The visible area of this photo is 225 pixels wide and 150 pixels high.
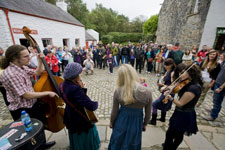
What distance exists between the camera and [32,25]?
361 inches

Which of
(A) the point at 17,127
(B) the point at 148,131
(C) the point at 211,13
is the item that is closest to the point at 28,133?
(A) the point at 17,127

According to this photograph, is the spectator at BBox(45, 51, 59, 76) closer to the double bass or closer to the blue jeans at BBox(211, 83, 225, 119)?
the double bass

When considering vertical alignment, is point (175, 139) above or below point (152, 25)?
below

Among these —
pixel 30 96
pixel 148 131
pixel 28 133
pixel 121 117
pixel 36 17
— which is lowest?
pixel 148 131

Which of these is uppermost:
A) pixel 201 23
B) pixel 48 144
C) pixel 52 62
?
pixel 201 23

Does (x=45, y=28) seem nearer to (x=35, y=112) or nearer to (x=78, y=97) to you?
(x=35, y=112)

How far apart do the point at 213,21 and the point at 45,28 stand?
13738mm

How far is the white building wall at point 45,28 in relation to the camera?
7832 mm

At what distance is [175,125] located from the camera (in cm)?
202

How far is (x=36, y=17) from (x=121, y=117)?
1157cm

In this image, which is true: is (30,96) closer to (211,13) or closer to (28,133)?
(28,133)

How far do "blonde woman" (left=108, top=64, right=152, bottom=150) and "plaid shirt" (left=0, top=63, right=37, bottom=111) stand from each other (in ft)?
4.93

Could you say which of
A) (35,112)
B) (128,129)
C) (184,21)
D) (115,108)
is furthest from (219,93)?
(184,21)

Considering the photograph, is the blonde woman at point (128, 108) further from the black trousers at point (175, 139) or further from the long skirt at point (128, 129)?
the black trousers at point (175, 139)
